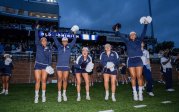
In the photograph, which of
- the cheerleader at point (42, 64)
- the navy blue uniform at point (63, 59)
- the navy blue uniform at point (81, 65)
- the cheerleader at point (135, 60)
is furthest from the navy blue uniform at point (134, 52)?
the cheerleader at point (42, 64)

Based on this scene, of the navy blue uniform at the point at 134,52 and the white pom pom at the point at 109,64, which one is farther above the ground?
the navy blue uniform at the point at 134,52

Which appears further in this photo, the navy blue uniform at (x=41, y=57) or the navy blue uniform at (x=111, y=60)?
the navy blue uniform at (x=111, y=60)

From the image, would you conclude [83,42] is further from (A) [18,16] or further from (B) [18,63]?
(B) [18,63]

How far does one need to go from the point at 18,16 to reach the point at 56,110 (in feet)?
133

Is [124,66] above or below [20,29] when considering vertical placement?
below

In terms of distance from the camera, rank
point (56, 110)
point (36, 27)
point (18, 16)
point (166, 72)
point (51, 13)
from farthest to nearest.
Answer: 1. point (51, 13)
2. point (18, 16)
3. point (166, 72)
4. point (36, 27)
5. point (56, 110)

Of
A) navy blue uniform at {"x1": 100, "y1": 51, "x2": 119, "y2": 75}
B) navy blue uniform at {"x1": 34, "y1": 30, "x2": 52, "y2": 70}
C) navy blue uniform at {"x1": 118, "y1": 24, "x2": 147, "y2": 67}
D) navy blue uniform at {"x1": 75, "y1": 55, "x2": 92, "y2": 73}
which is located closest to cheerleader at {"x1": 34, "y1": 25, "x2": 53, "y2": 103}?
navy blue uniform at {"x1": 34, "y1": 30, "x2": 52, "y2": 70}

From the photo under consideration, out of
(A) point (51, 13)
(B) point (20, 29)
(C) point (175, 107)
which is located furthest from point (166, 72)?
(A) point (51, 13)

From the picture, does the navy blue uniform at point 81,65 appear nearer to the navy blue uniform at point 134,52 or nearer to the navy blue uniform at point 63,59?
the navy blue uniform at point 63,59

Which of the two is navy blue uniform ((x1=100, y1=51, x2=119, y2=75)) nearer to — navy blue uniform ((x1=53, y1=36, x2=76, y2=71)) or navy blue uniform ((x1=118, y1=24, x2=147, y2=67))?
navy blue uniform ((x1=118, y1=24, x2=147, y2=67))

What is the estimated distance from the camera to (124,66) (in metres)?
21.3

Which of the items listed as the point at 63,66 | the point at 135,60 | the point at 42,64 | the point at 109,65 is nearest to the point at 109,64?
the point at 109,65

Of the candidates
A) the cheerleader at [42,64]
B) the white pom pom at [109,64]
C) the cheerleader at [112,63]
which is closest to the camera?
the cheerleader at [42,64]

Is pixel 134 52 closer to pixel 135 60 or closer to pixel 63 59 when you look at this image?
pixel 135 60
